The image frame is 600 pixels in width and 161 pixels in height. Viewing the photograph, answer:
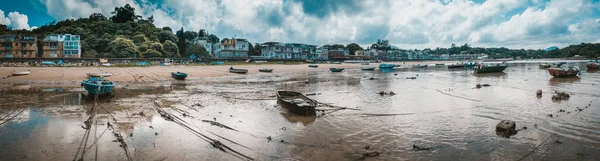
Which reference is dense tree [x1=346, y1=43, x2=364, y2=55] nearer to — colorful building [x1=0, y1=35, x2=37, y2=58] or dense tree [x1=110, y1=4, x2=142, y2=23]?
dense tree [x1=110, y1=4, x2=142, y2=23]

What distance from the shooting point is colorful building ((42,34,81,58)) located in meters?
76.4

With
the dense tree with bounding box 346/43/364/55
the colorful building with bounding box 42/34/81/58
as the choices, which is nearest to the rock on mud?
the colorful building with bounding box 42/34/81/58

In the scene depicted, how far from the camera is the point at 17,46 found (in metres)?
75.4

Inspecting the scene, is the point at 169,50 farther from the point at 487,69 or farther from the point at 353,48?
the point at 353,48

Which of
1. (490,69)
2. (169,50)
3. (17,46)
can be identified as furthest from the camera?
(169,50)

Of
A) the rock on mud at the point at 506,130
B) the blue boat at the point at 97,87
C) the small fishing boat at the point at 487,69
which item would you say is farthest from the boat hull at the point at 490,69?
the blue boat at the point at 97,87

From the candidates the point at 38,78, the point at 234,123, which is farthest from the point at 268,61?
the point at 234,123

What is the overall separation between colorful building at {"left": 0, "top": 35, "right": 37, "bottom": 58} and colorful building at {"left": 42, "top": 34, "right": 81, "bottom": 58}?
7.74ft

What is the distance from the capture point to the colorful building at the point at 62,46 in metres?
76.4

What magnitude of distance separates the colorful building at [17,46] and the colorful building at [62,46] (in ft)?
7.74

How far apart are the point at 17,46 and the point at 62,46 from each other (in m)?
10.4

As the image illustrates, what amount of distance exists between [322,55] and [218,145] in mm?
123778

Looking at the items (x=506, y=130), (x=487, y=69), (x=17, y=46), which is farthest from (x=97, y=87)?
(x=17, y=46)

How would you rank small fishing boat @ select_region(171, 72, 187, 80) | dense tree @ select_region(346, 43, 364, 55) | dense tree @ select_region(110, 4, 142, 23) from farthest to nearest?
dense tree @ select_region(346, 43, 364, 55) → dense tree @ select_region(110, 4, 142, 23) → small fishing boat @ select_region(171, 72, 187, 80)
